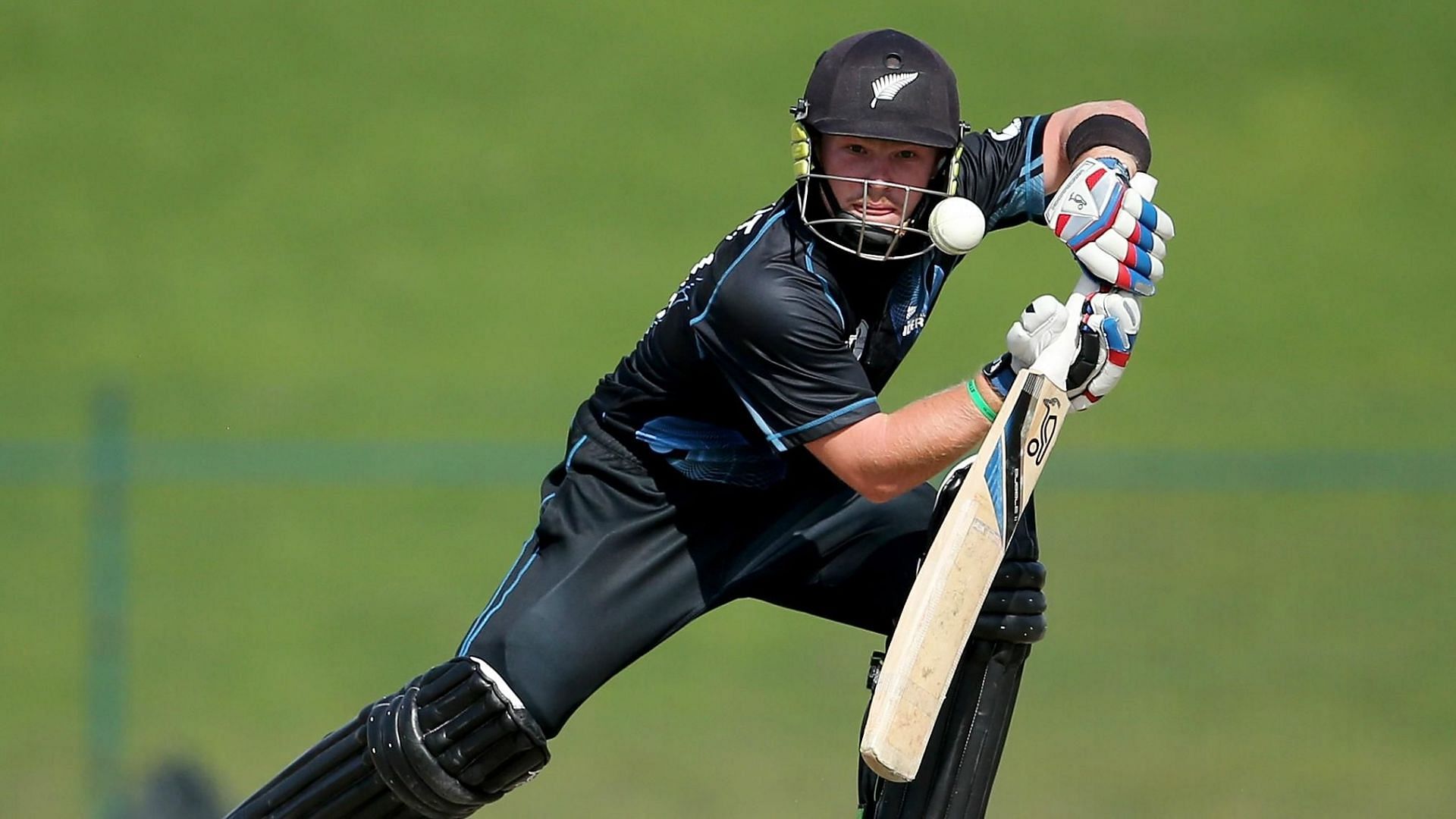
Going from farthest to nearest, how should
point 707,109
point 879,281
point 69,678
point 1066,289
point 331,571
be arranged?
point 707,109 < point 1066,289 < point 331,571 < point 69,678 < point 879,281

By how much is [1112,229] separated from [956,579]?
24.2 inches

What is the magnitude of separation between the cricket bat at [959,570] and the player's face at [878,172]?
353 mm

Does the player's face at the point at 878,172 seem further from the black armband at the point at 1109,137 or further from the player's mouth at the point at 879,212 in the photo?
the black armband at the point at 1109,137

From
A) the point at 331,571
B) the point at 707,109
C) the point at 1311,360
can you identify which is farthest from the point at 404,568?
the point at 1311,360

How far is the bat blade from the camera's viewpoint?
296cm

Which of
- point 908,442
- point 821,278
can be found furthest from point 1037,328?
point 821,278

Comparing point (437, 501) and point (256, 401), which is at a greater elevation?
point (256, 401)

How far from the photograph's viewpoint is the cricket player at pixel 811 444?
10.1 ft

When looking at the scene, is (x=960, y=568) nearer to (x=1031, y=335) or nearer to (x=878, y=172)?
(x=1031, y=335)

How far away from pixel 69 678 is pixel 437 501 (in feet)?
5.14

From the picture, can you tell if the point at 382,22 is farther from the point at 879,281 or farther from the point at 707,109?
the point at 879,281

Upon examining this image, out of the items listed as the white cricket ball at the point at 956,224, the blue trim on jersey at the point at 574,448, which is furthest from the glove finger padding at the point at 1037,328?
the blue trim on jersey at the point at 574,448

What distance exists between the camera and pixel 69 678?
6.64m

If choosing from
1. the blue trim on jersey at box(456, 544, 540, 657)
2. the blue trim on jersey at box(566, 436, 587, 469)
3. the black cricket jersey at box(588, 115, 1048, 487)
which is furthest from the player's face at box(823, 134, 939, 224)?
the blue trim on jersey at box(456, 544, 540, 657)
